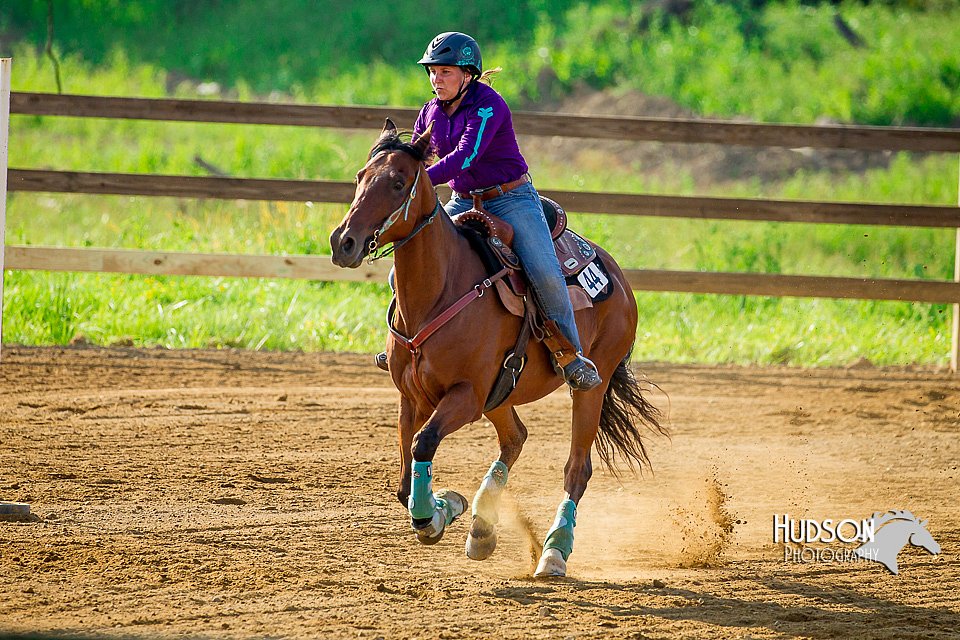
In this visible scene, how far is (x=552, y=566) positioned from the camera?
5203 millimetres

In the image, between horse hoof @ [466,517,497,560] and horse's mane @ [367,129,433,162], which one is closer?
horse's mane @ [367,129,433,162]

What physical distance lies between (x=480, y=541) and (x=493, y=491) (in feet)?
1.09

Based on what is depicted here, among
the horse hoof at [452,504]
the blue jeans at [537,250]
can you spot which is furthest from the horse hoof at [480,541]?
the blue jeans at [537,250]

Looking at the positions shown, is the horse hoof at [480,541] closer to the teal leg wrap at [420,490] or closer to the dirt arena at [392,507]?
the dirt arena at [392,507]

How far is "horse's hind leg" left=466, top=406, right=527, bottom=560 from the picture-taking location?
5.15 meters

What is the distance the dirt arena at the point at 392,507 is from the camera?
14.9 ft

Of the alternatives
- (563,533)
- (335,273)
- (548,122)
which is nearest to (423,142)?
(563,533)

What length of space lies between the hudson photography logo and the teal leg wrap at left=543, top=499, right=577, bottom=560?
3.79 ft

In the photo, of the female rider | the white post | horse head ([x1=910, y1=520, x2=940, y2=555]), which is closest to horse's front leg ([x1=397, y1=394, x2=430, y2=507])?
the female rider

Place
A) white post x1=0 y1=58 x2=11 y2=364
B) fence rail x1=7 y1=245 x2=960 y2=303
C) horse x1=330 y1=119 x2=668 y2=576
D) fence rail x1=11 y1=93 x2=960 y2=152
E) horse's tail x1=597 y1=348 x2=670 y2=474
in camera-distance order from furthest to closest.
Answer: fence rail x1=11 y1=93 x2=960 y2=152 < fence rail x1=7 y1=245 x2=960 y2=303 < horse's tail x1=597 y1=348 x2=670 y2=474 < white post x1=0 y1=58 x2=11 y2=364 < horse x1=330 y1=119 x2=668 y2=576

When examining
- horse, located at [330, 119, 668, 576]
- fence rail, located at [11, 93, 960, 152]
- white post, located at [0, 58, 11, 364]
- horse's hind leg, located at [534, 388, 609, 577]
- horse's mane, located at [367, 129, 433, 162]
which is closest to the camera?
horse, located at [330, 119, 668, 576]

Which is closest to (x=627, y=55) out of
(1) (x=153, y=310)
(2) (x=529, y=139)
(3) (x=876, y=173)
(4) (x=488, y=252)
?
(2) (x=529, y=139)

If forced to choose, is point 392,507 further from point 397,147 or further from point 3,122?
point 3,122

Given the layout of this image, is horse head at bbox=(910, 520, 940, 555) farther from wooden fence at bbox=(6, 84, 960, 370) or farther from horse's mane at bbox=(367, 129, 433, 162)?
wooden fence at bbox=(6, 84, 960, 370)
